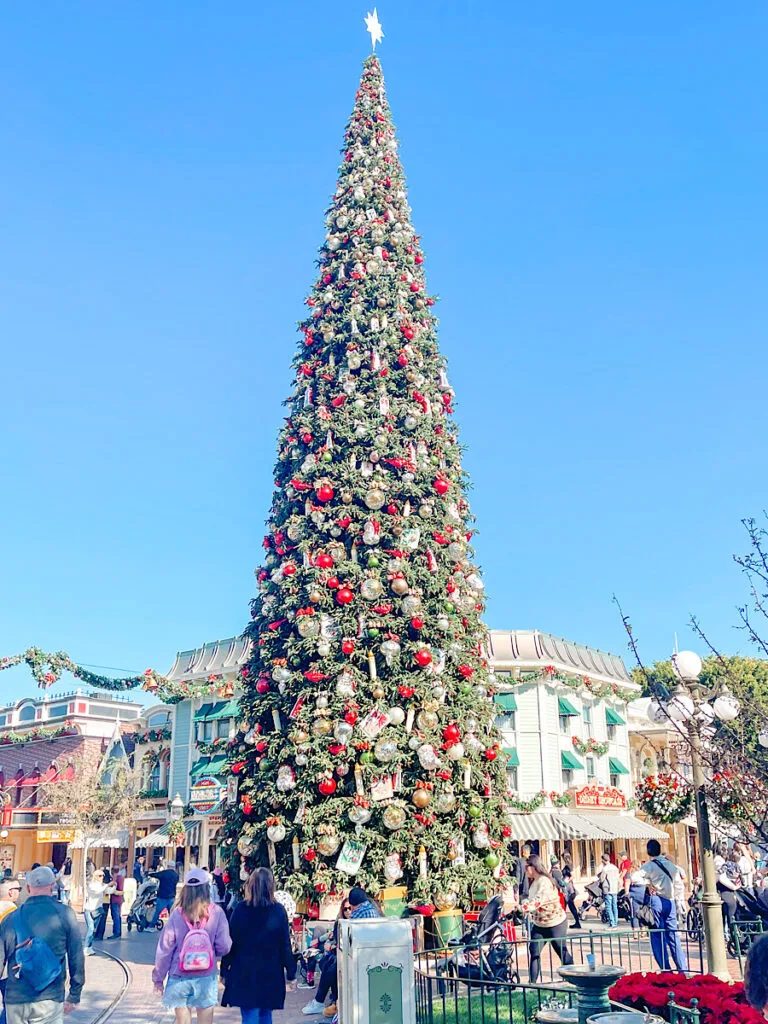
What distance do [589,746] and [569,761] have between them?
211 centimetres

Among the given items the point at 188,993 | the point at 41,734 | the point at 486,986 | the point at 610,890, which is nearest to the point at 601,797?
the point at 610,890

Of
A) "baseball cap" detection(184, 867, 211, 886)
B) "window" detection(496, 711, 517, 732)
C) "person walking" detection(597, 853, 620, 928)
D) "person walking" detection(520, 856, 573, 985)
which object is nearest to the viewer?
"baseball cap" detection(184, 867, 211, 886)

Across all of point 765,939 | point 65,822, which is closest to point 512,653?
point 65,822

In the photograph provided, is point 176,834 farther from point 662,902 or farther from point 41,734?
point 41,734

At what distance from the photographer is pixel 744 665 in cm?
4400

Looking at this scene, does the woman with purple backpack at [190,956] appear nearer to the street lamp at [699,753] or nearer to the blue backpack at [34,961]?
the blue backpack at [34,961]

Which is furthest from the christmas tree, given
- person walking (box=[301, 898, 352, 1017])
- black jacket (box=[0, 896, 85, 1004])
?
black jacket (box=[0, 896, 85, 1004])

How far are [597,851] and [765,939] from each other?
108 feet

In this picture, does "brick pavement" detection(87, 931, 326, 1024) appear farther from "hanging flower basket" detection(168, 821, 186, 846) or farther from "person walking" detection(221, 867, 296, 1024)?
"hanging flower basket" detection(168, 821, 186, 846)

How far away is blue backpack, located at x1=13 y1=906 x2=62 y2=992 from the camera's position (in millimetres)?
6121

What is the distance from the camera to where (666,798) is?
11.9 metres

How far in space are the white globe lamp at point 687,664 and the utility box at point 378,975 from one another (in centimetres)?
481

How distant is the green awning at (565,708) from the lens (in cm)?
3388

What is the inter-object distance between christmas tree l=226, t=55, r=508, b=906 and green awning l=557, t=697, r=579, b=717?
64.8 feet
